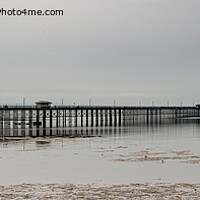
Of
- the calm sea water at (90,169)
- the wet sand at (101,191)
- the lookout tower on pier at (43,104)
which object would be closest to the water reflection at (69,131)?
the lookout tower on pier at (43,104)

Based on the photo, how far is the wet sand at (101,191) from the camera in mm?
15570

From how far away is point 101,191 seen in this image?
1677cm

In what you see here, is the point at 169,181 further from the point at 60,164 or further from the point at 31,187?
the point at 60,164

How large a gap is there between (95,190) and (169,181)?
4556 millimetres

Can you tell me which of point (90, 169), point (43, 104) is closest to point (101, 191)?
point (90, 169)

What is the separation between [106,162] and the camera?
2625 cm

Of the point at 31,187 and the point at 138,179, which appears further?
the point at 138,179

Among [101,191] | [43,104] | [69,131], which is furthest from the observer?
[43,104]

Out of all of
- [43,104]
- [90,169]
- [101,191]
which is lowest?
[90,169]

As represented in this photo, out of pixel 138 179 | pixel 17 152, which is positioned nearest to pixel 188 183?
pixel 138 179

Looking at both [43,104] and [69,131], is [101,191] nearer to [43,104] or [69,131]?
[69,131]

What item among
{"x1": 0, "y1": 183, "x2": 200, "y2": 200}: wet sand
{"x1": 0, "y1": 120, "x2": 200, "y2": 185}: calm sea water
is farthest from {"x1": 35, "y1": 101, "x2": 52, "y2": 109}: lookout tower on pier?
{"x1": 0, "y1": 183, "x2": 200, "y2": 200}: wet sand

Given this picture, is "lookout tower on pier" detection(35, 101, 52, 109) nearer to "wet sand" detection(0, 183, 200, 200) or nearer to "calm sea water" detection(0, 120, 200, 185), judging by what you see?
"calm sea water" detection(0, 120, 200, 185)

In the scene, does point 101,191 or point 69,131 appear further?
point 69,131
